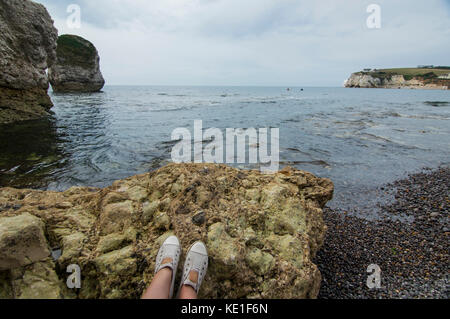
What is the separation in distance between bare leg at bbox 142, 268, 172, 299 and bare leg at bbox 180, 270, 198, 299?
18 cm

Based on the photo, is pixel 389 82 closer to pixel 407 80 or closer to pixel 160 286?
pixel 407 80

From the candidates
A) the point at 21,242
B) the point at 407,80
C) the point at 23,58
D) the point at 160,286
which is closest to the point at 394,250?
the point at 160,286

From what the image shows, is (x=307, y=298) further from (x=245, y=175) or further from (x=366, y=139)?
(x=366, y=139)

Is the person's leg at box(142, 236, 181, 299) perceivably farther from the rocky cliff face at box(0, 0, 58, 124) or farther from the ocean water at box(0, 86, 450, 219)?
the rocky cliff face at box(0, 0, 58, 124)

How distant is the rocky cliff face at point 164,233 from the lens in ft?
9.18

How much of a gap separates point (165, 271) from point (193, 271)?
370 mm

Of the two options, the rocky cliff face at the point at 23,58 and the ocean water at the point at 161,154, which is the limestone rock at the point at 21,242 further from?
the rocky cliff face at the point at 23,58

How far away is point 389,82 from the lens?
490 ft

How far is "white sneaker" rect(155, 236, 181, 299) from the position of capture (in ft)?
9.91

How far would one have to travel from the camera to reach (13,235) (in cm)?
265

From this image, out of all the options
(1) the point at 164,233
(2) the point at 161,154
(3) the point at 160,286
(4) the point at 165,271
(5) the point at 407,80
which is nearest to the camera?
(3) the point at 160,286
